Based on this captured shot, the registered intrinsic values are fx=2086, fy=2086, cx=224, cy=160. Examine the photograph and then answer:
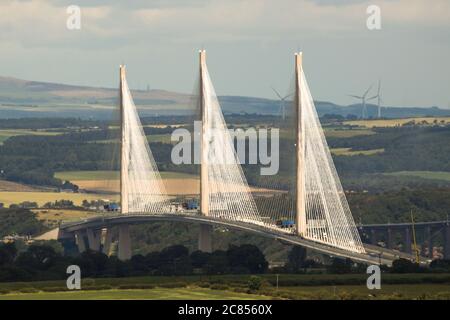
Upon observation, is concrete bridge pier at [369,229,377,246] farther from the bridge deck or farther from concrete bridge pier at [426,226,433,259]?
the bridge deck

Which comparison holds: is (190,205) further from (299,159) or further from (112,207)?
(299,159)

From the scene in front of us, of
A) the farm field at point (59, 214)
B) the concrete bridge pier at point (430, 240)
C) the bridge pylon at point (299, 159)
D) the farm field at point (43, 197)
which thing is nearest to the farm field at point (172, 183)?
the farm field at point (43, 197)

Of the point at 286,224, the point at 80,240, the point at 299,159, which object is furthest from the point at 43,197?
the point at 299,159

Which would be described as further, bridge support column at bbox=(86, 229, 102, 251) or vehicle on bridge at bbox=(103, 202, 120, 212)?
vehicle on bridge at bbox=(103, 202, 120, 212)

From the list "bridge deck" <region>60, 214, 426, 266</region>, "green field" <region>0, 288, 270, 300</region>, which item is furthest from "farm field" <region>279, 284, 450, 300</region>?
"bridge deck" <region>60, 214, 426, 266</region>

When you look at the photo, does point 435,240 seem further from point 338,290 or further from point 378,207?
point 338,290
